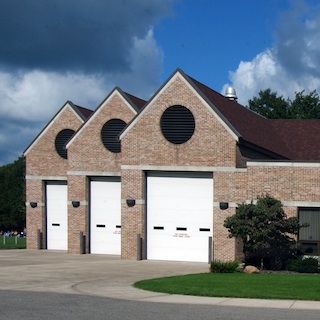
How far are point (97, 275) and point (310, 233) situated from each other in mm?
10620

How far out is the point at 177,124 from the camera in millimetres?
32125

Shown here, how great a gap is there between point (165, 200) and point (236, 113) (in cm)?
688

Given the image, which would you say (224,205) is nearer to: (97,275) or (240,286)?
(97,275)

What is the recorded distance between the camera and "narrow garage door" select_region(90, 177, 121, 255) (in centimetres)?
3625

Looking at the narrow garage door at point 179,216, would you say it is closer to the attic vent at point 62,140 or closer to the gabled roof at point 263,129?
the gabled roof at point 263,129

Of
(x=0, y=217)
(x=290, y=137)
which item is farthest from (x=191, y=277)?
(x=0, y=217)

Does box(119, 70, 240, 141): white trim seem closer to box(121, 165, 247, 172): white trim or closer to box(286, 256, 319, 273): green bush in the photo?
box(121, 165, 247, 172): white trim

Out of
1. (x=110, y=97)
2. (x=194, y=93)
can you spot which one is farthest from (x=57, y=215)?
(x=194, y=93)

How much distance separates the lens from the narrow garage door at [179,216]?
31969 mm

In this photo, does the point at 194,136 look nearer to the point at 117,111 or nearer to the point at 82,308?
the point at 117,111

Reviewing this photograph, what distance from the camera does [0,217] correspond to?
93.2 metres

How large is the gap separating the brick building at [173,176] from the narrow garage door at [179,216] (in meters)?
0.05

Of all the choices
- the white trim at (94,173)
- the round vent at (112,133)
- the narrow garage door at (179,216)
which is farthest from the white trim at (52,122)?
the narrow garage door at (179,216)

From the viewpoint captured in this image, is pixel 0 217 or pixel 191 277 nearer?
pixel 191 277
